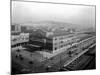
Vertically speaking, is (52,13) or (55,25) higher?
(52,13)

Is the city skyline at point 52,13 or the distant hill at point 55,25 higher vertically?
the city skyline at point 52,13

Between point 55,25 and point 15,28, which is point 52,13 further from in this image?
point 15,28

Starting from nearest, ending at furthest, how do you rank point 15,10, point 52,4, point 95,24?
point 15,10 → point 52,4 → point 95,24

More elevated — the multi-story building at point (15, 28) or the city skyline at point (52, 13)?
the city skyline at point (52, 13)

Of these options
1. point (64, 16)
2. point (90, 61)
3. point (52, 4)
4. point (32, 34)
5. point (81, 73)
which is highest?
point (52, 4)

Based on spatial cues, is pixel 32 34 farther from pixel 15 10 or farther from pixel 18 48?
pixel 15 10

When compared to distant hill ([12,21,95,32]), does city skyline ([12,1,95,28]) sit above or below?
above

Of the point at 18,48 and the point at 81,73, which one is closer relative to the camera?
the point at 18,48

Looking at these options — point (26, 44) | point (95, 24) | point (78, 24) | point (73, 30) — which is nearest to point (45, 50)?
point (26, 44)

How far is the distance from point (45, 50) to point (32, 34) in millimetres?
313

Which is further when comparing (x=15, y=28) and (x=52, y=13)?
(x=52, y=13)

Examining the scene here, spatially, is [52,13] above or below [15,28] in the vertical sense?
above

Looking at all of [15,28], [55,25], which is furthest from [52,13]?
[15,28]

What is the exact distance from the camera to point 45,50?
1930 mm
